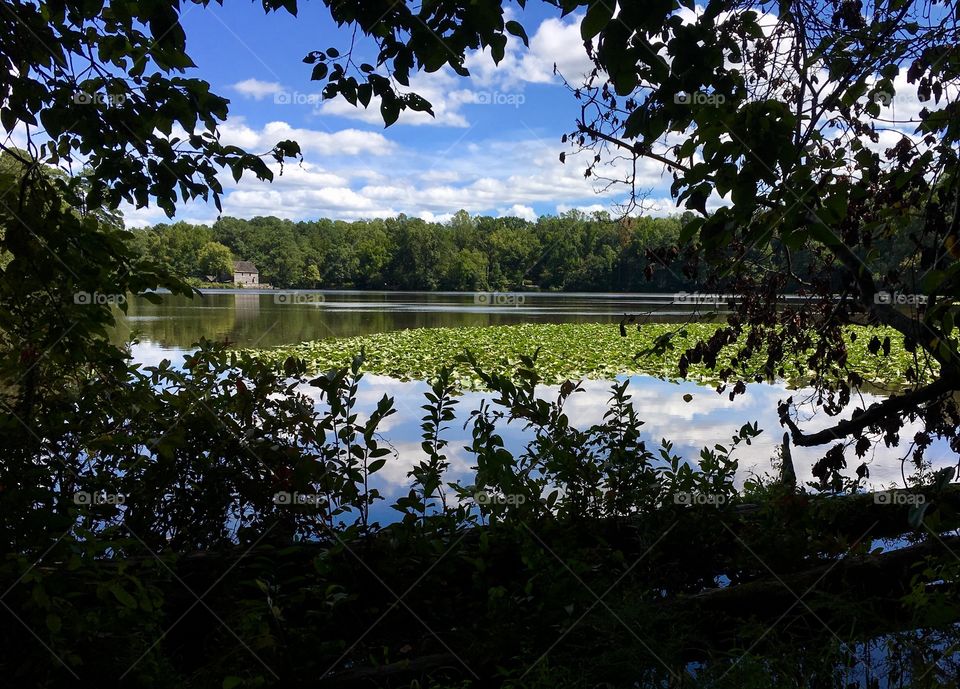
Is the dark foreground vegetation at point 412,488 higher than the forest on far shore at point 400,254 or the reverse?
the reverse

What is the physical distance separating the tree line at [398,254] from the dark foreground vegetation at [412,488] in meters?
41.2

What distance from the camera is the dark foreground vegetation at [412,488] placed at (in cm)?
230

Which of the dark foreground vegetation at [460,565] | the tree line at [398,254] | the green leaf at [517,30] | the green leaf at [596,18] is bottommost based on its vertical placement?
the dark foreground vegetation at [460,565]

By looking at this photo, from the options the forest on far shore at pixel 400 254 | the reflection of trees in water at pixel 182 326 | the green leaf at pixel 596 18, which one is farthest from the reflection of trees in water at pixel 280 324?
the forest on far shore at pixel 400 254

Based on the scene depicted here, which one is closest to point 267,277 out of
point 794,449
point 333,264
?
point 333,264

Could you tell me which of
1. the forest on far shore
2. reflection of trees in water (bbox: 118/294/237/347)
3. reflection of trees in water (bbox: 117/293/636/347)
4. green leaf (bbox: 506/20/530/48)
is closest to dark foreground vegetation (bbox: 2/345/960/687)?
green leaf (bbox: 506/20/530/48)

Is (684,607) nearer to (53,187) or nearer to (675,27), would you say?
(675,27)

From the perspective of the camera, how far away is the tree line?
4856 centimetres

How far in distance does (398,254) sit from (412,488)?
5578 cm

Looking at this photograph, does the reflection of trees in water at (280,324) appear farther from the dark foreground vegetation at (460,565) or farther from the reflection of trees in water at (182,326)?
the dark foreground vegetation at (460,565)

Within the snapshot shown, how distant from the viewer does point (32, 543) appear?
6.35 ft

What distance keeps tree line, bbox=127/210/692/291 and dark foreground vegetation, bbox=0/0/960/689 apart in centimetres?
4116

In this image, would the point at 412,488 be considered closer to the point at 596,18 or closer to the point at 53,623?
the point at 53,623

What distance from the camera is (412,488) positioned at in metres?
3.16
